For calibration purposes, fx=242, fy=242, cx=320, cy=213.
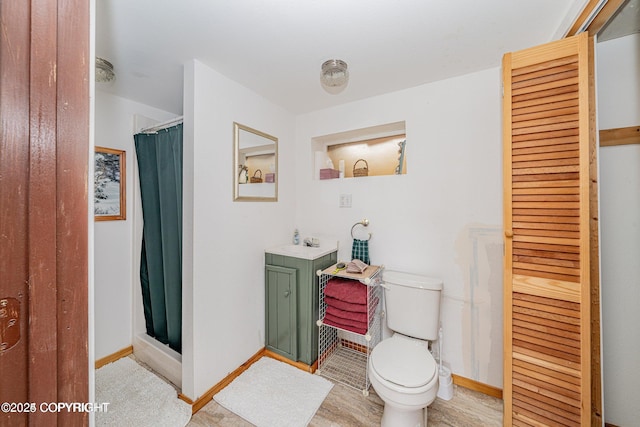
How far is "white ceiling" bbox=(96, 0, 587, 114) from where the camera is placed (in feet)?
3.84

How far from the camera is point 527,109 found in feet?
3.89

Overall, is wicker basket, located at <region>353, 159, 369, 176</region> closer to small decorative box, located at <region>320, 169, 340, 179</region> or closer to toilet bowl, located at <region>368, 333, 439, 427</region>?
small decorative box, located at <region>320, 169, 340, 179</region>

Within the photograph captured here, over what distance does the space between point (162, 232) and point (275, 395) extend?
1486 mm

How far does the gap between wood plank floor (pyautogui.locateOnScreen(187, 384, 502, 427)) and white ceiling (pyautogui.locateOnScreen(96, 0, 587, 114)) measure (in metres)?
2.29

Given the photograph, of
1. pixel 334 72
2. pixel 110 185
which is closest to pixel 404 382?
pixel 334 72

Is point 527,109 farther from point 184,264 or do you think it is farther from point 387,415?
point 184,264

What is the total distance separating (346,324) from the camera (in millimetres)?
1839

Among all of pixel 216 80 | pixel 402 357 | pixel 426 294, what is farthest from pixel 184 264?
pixel 426 294

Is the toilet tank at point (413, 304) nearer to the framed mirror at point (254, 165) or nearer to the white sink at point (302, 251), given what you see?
the white sink at point (302, 251)

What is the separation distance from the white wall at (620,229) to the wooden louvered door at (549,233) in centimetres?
32

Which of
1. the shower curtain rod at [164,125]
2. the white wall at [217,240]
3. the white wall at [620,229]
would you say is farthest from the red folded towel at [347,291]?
the shower curtain rod at [164,125]

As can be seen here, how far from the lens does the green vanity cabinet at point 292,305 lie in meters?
1.96

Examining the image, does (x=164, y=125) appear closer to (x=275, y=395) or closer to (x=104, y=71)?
(x=104, y=71)

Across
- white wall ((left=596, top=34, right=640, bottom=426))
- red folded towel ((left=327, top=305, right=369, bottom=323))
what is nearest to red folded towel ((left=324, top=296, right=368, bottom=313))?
red folded towel ((left=327, top=305, right=369, bottom=323))
